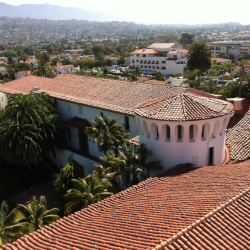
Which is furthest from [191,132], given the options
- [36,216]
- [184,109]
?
[36,216]

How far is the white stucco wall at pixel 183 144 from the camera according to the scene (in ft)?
74.4

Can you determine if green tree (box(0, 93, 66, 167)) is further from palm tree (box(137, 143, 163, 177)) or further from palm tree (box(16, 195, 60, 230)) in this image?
palm tree (box(137, 143, 163, 177))

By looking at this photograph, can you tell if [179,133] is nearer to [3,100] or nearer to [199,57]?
[3,100]

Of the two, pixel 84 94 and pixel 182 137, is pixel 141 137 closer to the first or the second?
pixel 182 137

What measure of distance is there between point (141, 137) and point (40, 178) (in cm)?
1869

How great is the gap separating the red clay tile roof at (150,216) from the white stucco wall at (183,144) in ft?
9.57

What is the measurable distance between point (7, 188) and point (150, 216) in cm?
2684

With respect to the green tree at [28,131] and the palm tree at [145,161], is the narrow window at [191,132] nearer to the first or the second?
the palm tree at [145,161]

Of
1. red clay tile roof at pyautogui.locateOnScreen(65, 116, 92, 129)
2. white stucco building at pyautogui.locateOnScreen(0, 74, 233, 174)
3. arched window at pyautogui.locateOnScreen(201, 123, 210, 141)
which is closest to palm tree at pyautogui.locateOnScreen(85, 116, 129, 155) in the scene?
white stucco building at pyautogui.locateOnScreen(0, 74, 233, 174)

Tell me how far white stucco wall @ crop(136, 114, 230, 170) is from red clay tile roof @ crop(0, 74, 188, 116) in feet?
25.6

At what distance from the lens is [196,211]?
14172mm

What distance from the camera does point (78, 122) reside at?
37.3 m

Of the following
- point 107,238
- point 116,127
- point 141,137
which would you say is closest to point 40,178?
point 116,127

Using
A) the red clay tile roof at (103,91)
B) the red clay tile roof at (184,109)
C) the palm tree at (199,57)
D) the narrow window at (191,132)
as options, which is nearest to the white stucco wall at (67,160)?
the red clay tile roof at (103,91)
